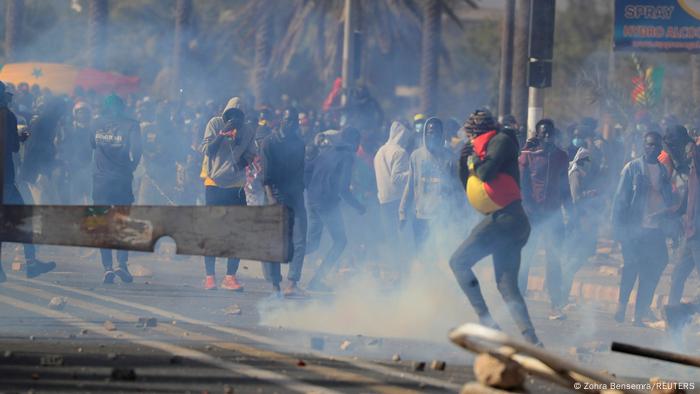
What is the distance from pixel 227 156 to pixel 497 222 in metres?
3.66

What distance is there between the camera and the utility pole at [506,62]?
23906 mm

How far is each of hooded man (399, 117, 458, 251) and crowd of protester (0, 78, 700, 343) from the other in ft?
0.04

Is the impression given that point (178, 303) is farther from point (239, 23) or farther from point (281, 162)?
point (239, 23)

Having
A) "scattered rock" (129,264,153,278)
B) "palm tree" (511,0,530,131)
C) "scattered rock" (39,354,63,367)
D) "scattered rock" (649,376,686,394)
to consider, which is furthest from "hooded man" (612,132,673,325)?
"palm tree" (511,0,530,131)

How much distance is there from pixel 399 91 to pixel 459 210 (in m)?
46.1

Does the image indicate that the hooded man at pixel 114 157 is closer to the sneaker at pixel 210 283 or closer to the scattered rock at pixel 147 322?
the sneaker at pixel 210 283

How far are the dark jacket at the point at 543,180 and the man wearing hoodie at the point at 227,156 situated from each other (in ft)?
8.18

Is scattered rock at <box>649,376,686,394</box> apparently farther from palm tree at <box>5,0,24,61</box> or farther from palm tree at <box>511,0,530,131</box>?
palm tree at <box>5,0,24,61</box>

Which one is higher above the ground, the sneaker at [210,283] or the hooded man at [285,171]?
the hooded man at [285,171]

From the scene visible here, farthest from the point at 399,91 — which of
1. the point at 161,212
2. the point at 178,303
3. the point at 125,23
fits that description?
the point at 161,212

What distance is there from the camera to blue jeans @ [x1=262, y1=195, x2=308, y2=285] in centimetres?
1319

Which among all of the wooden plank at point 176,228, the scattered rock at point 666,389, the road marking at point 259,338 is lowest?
the road marking at point 259,338

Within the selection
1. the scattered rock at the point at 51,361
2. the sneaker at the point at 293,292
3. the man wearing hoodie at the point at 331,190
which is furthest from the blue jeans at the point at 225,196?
the scattered rock at the point at 51,361

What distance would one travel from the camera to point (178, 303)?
12.3m
